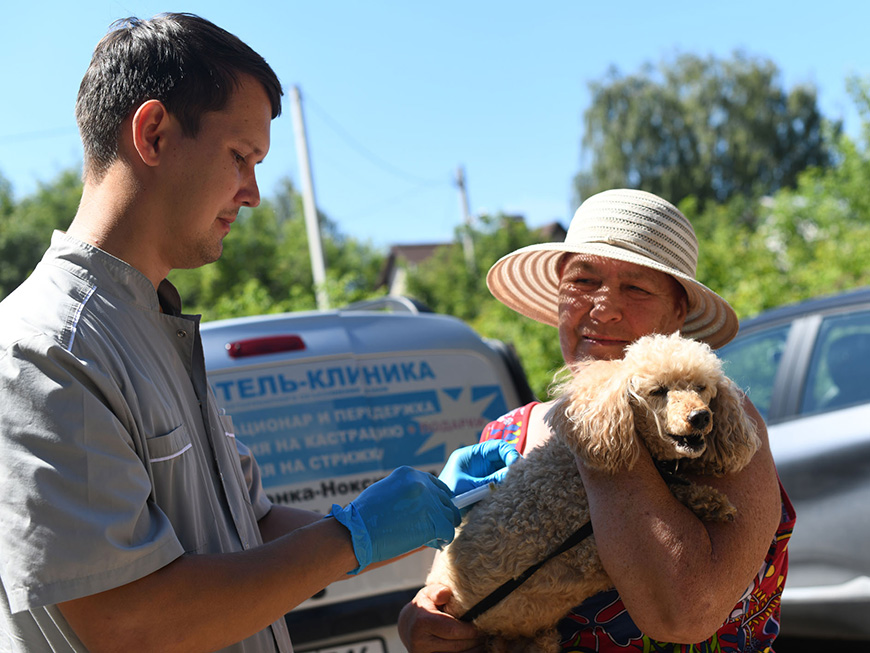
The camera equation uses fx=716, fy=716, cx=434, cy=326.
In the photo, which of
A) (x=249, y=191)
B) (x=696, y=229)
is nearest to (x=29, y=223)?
(x=696, y=229)

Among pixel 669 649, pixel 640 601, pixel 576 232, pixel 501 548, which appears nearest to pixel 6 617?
pixel 501 548

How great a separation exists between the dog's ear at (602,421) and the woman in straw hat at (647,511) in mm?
52

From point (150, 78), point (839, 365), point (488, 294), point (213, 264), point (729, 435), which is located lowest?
point (488, 294)

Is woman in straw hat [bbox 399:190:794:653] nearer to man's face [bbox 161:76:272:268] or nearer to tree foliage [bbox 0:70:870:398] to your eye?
man's face [bbox 161:76:272:268]

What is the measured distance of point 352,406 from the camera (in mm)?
3148

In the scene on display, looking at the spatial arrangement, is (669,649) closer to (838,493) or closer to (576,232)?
(576,232)

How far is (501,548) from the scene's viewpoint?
1.66m

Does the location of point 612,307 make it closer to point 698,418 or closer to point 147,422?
point 698,418

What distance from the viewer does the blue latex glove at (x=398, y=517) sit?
60.4 inches

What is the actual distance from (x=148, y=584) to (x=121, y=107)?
0.95 meters

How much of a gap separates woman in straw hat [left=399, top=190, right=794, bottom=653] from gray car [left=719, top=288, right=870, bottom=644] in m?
1.99

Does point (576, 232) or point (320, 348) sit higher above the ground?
point (576, 232)

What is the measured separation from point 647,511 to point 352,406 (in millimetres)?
1778

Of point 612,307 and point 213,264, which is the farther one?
point 213,264
